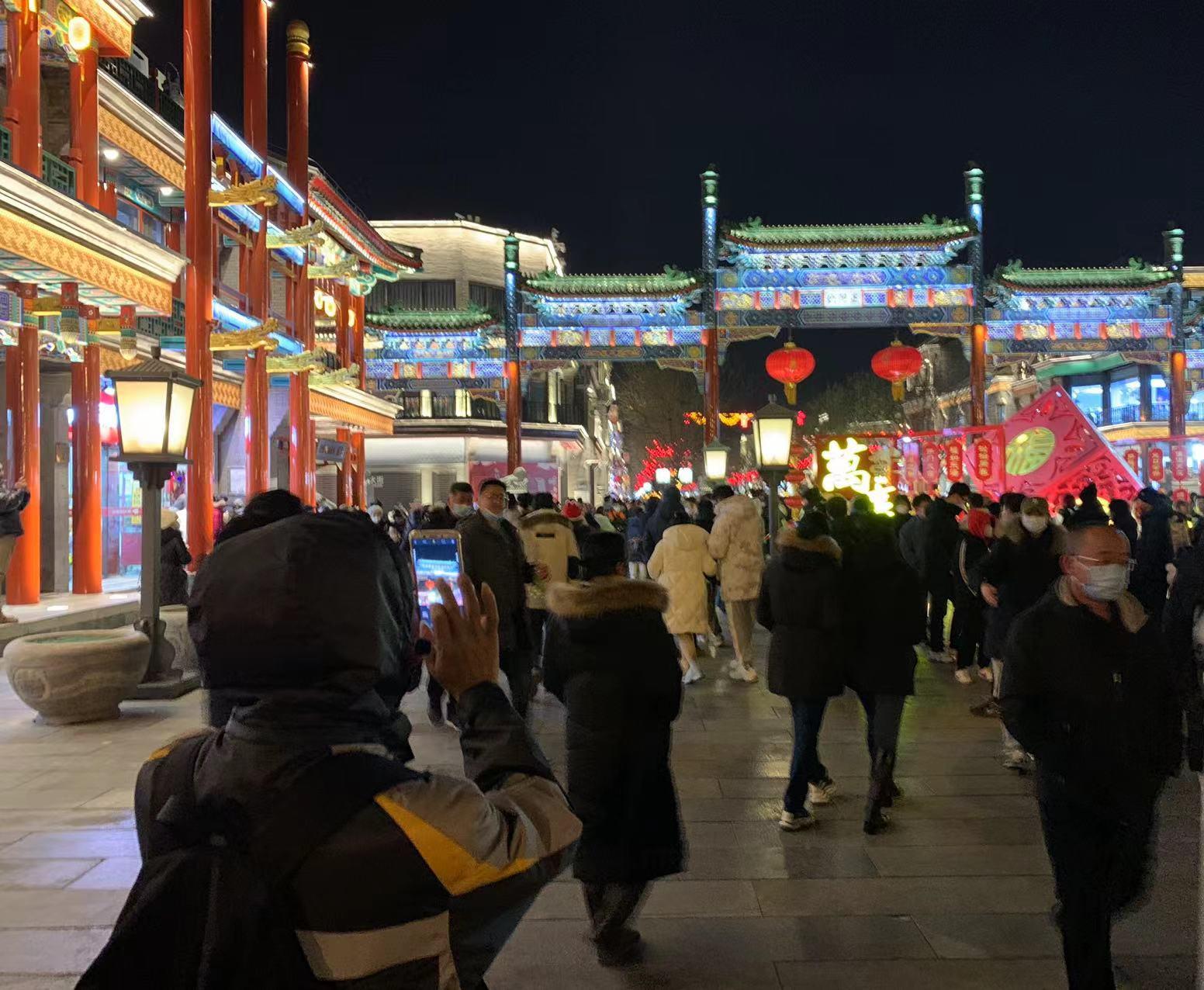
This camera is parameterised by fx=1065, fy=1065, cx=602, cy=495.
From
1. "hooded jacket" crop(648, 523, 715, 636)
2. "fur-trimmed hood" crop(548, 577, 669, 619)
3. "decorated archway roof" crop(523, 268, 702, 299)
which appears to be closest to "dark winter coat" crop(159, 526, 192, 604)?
"hooded jacket" crop(648, 523, 715, 636)

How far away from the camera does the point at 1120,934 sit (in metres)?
4.21

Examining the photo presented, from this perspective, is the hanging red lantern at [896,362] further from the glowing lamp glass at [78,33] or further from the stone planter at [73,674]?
the stone planter at [73,674]

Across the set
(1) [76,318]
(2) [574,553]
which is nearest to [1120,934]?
(2) [574,553]

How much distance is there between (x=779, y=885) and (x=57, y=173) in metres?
12.5

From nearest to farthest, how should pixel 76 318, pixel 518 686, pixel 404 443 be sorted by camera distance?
pixel 518 686 → pixel 76 318 → pixel 404 443

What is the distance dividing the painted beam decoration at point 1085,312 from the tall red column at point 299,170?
18.8 m

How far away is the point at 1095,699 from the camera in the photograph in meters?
3.42

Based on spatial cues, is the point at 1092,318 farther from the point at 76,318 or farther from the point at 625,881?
the point at 625,881

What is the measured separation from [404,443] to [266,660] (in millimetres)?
38395

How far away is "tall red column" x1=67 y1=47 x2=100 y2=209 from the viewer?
14.0m

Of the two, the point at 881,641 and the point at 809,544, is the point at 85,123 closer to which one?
the point at 809,544

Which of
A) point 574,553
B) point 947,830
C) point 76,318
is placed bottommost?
point 947,830

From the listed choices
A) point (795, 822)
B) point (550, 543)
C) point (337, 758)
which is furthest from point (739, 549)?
point (337, 758)

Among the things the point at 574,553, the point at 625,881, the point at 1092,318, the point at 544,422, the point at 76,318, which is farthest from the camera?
the point at 544,422
